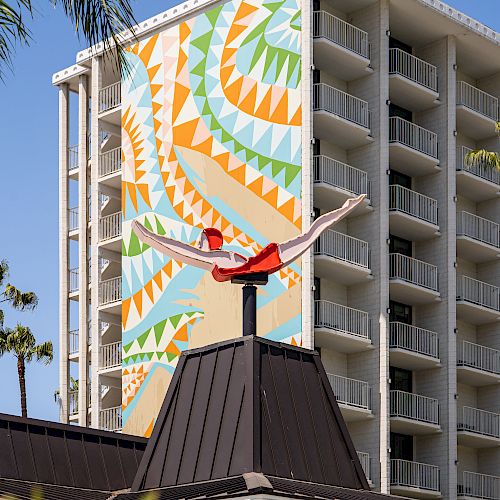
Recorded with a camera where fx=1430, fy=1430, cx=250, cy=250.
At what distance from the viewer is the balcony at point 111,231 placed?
206ft

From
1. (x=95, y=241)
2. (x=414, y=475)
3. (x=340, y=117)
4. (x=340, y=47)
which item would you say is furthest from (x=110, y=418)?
(x=340, y=47)

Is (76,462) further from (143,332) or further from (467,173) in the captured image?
(467,173)

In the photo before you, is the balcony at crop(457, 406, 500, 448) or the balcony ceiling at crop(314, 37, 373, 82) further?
the balcony at crop(457, 406, 500, 448)

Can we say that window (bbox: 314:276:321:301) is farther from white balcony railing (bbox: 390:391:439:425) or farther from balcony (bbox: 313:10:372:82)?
balcony (bbox: 313:10:372:82)

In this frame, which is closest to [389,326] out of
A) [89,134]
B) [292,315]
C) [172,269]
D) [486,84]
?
[292,315]

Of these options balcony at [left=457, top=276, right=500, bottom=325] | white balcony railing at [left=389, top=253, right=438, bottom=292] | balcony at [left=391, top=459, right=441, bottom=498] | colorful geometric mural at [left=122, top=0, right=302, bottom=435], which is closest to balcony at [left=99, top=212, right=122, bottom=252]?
colorful geometric mural at [left=122, top=0, right=302, bottom=435]

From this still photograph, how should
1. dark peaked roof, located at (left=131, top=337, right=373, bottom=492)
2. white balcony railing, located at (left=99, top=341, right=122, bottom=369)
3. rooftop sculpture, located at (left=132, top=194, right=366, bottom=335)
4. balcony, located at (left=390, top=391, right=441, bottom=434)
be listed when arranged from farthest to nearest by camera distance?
white balcony railing, located at (left=99, top=341, right=122, bottom=369)
balcony, located at (left=390, top=391, right=441, bottom=434)
rooftop sculpture, located at (left=132, top=194, right=366, bottom=335)
dark peaked roof, located at (left=131, top=337, right=373, bottom=492)

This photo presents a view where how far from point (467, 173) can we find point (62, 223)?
19.8 metres

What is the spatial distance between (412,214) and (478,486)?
38.9ft

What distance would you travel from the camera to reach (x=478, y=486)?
60.2m

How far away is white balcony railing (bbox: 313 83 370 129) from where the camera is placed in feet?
183

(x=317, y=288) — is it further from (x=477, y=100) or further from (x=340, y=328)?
(x=477, y=100)

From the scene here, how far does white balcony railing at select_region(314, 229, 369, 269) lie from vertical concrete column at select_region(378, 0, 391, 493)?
0.70 meters

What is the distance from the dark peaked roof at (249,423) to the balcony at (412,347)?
30.0 m
